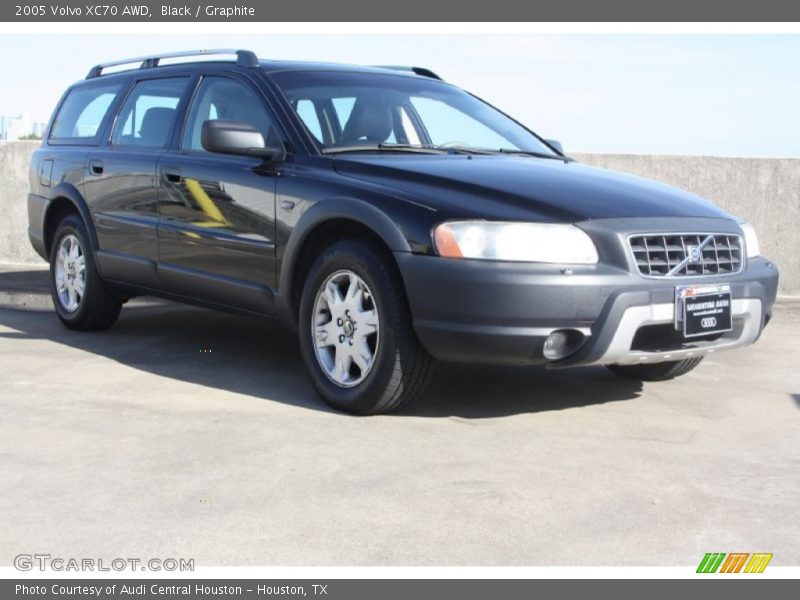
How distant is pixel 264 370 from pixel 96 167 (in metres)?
1.94

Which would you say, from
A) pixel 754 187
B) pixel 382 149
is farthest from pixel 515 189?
pixel 754 187

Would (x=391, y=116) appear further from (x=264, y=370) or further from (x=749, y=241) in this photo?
(x=749, y=241)

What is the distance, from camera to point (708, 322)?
5492 millimetres

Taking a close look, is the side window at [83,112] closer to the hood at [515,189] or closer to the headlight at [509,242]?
the hood at [515,189]

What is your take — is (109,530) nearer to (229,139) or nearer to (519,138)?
(229,139)

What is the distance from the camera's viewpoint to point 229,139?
5980 millimetres

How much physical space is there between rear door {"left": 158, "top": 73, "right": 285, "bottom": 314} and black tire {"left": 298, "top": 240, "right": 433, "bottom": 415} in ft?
1.93

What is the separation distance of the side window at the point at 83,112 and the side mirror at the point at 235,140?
85.4 inches

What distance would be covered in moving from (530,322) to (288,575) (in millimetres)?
1953

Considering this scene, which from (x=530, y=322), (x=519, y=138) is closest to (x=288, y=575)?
(x=530, y=322)

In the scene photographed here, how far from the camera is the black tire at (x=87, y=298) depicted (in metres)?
7.81

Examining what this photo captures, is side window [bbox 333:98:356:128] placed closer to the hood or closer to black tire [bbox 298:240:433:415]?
the hood

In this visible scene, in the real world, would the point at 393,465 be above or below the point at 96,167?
below

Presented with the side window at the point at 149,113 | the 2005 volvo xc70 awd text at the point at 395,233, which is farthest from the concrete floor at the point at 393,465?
the side window at the point at 149,113
